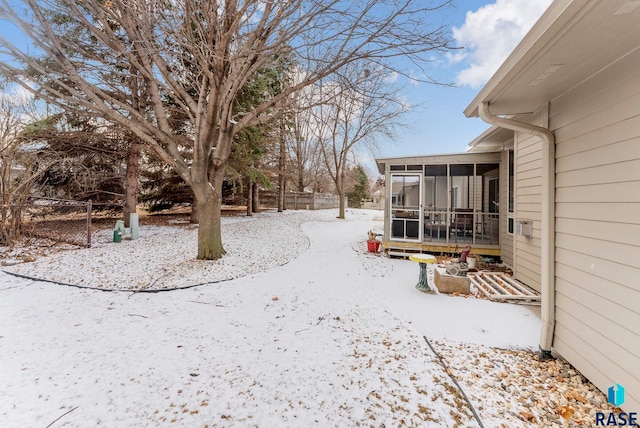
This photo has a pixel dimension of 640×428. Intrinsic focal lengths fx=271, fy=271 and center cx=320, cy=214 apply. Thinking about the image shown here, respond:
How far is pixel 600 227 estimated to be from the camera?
2.19 meters

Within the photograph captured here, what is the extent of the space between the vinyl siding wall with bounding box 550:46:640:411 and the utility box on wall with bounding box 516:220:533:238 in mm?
2531

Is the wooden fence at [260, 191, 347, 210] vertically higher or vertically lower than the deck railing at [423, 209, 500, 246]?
higher

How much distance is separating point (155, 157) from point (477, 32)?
10.2m

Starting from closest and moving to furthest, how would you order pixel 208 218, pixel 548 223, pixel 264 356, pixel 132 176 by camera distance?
1. pixel 264 356
2. pixel 548 223
3. pixel 208 218
4. pixel 132 176

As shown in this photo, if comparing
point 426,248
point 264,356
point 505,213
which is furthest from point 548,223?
point 426,248

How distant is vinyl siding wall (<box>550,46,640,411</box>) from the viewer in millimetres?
1898

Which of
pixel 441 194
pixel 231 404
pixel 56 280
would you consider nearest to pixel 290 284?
pixel 231 404

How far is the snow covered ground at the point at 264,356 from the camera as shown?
195 centimetres

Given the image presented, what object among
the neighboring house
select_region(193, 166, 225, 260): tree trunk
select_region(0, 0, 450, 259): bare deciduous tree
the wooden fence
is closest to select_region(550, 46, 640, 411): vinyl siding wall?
the neighboring house

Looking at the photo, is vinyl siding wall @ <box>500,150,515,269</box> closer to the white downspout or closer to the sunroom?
the sunroom

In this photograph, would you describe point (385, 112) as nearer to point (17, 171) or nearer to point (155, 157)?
point (155, 157)

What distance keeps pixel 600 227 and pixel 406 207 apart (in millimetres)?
5558

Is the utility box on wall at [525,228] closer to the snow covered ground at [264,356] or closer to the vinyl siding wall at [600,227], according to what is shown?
the snow covered ground at [264,356]

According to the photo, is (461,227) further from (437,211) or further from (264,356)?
(264,356)
